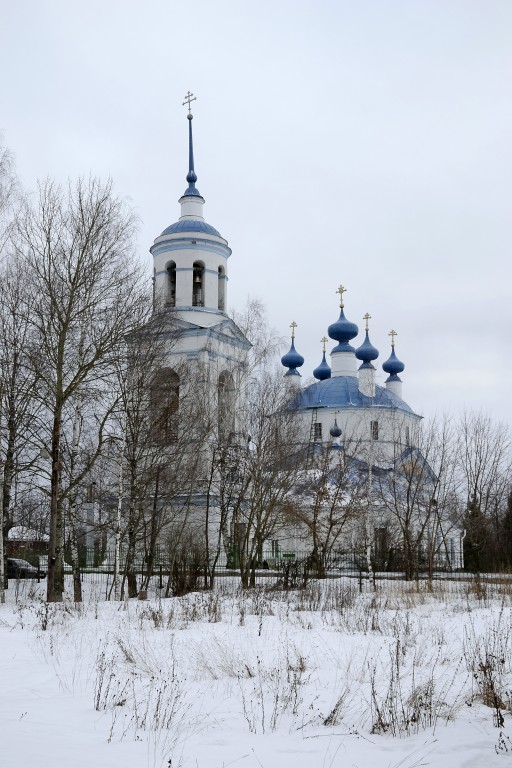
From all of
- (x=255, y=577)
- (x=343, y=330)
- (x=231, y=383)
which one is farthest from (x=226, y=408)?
(x=343, y=330)

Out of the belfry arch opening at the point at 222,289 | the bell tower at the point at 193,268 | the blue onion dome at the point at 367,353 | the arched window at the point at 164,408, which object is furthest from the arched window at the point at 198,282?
the blue onion dome at the point at 367,353

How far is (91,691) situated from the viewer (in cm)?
723

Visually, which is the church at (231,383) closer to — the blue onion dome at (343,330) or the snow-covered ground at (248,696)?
the blue onion dome at (343,330)

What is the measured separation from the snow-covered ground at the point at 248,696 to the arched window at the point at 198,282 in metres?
20.5

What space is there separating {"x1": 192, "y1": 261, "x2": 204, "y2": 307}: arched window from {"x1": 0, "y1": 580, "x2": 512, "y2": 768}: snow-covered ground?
2051cm

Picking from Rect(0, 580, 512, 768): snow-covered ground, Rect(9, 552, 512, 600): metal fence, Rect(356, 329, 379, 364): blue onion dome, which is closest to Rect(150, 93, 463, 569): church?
Rect(9, 552, 512, 600): metal fence

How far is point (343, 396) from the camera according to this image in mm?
43000

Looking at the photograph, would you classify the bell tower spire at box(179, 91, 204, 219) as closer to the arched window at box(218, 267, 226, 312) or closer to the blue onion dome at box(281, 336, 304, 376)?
the arched window at box(218, 267, 226, 312)

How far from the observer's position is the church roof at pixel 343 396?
4231cm

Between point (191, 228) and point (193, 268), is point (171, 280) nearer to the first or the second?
point (193, 268)

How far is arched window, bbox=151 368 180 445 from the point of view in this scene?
1873cm

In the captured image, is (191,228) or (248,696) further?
(191,228)

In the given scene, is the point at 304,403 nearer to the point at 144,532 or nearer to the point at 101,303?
the point at 144,532

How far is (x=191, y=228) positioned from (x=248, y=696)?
25.8 m
